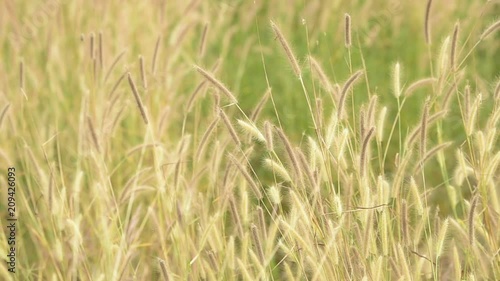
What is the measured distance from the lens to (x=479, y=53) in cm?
475

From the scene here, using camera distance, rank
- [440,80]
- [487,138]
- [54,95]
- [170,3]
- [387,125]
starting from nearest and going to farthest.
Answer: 1. [487,138]
2. [440,80]
3. [54,95]
4. [387,125]
5. [170,3]

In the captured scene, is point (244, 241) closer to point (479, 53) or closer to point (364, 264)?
point (364, 264)

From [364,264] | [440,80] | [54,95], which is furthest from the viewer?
[54,95]

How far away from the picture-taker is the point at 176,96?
156 inches

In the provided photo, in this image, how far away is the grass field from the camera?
195cm

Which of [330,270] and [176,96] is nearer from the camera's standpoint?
[330,270]

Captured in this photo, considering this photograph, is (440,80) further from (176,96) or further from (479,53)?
(479,53)

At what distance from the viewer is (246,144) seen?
8.73 feet

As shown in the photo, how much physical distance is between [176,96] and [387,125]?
2.94 ft

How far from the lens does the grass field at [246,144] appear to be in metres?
1.95

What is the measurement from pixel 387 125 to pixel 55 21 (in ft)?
4.82

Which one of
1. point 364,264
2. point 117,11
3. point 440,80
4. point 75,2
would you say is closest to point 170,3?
point 117,11

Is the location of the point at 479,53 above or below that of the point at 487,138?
above

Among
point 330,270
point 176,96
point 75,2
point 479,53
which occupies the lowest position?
point 330,270
